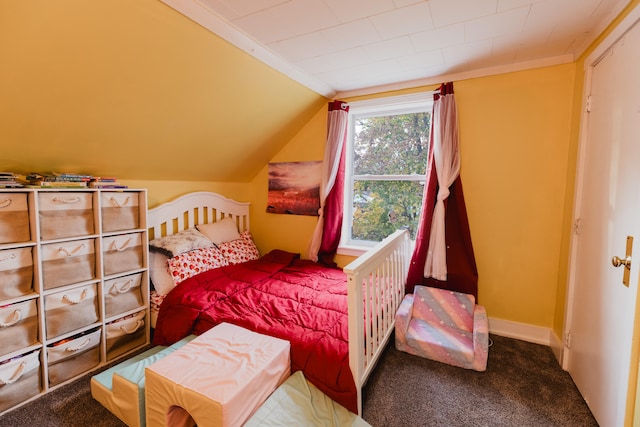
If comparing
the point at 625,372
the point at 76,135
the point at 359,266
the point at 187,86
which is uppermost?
the point at 187,86

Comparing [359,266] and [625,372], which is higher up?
[359,266]

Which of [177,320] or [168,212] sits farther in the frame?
[168,212]

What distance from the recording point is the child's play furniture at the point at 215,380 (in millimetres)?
1192

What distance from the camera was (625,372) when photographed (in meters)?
1.25

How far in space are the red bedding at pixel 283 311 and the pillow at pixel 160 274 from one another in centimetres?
17

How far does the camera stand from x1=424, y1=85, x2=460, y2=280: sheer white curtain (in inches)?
94.2

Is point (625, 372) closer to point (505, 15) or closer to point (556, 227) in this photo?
point (556, 227)

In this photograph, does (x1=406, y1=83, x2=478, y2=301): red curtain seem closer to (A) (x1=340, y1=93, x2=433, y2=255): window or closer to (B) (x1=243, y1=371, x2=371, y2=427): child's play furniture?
(A) (x1=340, y1=93, x2=433, y2=255): window

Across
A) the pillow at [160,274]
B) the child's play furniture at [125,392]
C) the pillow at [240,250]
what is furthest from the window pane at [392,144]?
the child's play furniture at [125,392]

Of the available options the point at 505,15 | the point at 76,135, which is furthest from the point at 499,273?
the point at 76,135

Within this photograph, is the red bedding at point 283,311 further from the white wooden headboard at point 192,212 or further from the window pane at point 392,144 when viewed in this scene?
the window pane at point 392,144

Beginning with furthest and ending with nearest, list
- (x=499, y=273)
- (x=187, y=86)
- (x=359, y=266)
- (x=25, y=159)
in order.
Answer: (x=499, y=273)
(x=187, y=86)
(x=25, y=159)
(x=359, y=266)

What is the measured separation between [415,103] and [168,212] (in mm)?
2434

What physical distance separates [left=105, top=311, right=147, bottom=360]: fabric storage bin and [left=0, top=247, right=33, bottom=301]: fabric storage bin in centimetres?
Answer: 54
